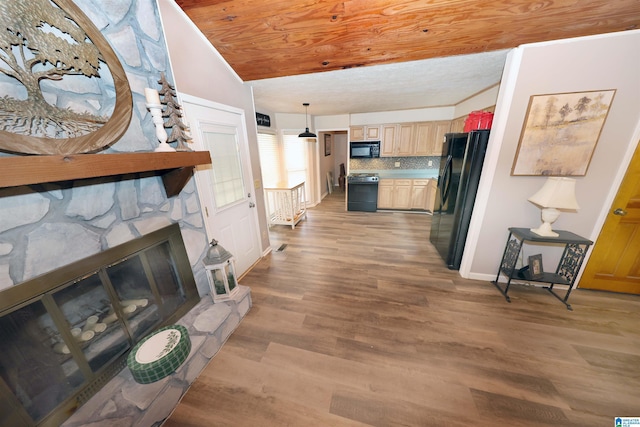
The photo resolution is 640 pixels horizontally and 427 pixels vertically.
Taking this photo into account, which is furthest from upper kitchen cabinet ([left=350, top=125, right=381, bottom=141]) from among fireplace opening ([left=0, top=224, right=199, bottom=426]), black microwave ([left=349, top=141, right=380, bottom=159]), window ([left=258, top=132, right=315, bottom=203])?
fireplace opening ([left=0, top=224, right=199, bottom=426])

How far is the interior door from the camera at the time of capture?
1.94m

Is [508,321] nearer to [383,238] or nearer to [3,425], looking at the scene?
[383,238]

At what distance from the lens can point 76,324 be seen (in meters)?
1.16

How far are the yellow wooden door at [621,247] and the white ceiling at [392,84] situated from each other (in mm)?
1644

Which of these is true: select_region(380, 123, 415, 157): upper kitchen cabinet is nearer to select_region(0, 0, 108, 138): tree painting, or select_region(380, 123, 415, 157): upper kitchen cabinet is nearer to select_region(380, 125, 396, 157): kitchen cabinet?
select_region(380, 125, 396, 157): kitchen cabinet

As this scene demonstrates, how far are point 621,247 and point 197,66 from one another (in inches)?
176

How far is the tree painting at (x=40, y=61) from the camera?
85 centimetres

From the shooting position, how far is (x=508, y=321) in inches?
73.7

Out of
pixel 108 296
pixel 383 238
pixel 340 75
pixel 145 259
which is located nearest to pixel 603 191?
pixel 383 238

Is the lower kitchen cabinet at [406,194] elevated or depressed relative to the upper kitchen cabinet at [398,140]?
depressed

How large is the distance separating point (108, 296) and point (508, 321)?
320 centimetres

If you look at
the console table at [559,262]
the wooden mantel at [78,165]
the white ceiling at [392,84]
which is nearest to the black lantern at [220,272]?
the wooden mantel at [78,165]

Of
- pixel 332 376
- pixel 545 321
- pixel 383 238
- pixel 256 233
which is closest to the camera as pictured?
pixel 332 376

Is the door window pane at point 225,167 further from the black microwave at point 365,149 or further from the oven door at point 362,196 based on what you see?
the black microwave at point 365,149
